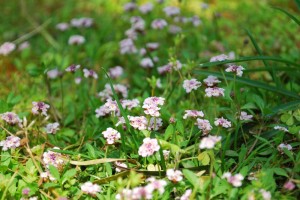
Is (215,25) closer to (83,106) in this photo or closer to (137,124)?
(83,106)

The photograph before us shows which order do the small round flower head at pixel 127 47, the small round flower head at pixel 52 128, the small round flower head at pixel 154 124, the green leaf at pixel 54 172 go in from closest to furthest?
the green leaf at pixel 54 172 < the small round flower head at pixel 154 124 < the small round flower head at pixel 52 128 < the small round flower head at pixel 127 47

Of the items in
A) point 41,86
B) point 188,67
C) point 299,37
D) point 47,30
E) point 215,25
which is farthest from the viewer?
point 47,30

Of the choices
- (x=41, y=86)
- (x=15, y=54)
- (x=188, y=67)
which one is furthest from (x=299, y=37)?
(x=15, y=54)

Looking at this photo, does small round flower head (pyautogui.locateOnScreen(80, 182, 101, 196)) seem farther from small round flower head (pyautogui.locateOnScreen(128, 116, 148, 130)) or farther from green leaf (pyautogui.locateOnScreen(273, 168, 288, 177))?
green leaf (pyautogui.locateOnScreen(273, 168, 288, 177))

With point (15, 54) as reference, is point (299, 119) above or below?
above

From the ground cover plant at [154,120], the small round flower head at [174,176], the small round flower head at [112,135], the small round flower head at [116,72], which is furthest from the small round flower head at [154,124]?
the small round flower head at [116,72]

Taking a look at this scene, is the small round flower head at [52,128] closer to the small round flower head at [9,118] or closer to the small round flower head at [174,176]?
the small round flower head at [9,118]

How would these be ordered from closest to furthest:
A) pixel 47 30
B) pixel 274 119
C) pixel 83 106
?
pixel 274 119 → pixel 83 106 → pixel 47 30

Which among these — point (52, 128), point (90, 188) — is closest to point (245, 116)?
point (90, 188)

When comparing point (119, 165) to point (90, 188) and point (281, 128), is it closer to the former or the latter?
point (90, 188)
